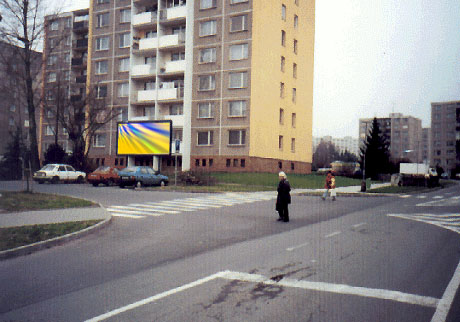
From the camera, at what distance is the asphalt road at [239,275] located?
478cm

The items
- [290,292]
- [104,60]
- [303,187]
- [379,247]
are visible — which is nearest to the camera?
[290,292]

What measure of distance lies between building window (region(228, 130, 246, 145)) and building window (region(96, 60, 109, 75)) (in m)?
18.3

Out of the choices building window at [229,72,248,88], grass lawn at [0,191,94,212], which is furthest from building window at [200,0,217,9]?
grass lawn at [0,191,94,212]

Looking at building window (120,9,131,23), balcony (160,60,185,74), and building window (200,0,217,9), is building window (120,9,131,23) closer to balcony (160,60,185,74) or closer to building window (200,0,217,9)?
balcony (160,60,185,74)

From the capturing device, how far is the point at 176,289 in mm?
5598

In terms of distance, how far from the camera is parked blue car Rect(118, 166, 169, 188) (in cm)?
2786

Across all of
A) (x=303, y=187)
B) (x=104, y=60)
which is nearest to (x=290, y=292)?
(x=303, y=187)

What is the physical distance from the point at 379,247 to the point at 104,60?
148ft

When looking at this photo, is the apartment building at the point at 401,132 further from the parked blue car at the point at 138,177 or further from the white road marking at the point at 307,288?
the white road marking at the point at 307,288

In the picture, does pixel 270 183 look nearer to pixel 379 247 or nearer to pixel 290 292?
pixel 379 247

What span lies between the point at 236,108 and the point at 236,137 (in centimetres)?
275

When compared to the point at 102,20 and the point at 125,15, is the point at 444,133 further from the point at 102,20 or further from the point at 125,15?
the point at 102,20

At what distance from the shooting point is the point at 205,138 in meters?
41.0

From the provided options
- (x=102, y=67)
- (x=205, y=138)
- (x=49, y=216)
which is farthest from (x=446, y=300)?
(x=102, y=67)
